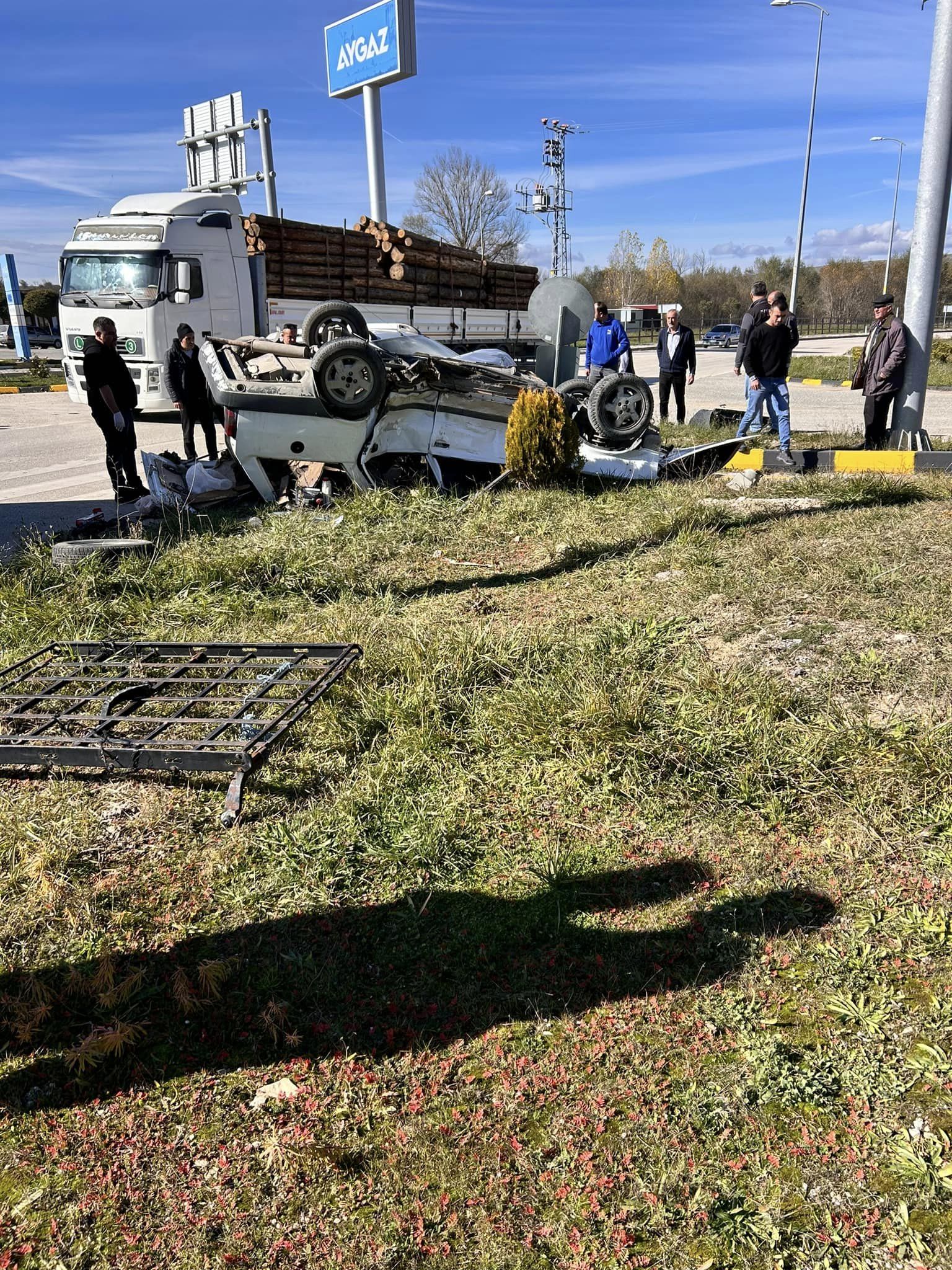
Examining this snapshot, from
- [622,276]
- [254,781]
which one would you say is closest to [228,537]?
[254,781]

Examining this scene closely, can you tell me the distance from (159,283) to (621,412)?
9282 mm

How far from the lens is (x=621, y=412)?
8.84 metres

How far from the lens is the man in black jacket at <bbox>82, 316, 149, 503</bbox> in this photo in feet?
28.4

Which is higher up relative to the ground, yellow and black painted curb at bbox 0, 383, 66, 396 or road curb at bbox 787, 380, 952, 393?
yellow and black painted curb at bbox 0, 383, 66, 396

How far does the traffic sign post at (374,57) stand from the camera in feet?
61.5

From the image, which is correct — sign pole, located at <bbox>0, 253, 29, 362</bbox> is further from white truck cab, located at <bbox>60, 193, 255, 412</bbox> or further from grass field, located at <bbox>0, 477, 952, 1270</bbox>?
grass field, located at <bbox>0, 477, 952, 1270</bbox>

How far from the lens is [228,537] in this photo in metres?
7.21

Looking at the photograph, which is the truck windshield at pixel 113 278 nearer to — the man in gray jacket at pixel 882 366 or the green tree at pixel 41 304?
the man in gray jacket at pixel 882 366

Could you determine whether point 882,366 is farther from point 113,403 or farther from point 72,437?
point 72,437

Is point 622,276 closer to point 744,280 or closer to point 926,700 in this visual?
point 744,280

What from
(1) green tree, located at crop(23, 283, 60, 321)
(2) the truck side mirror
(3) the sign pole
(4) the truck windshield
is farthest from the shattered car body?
(1) green tree, located at crop(23, 283, 60, 321)

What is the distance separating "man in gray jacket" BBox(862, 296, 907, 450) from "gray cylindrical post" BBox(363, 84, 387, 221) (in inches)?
536

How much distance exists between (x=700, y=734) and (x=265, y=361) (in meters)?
7.43

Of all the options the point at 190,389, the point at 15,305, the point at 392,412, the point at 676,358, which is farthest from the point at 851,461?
the point at 15,305
